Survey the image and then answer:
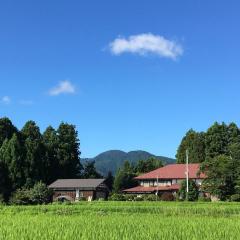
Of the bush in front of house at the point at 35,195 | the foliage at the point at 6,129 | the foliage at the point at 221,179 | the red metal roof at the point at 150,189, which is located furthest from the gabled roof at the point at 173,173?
the bush in front of house at the point at 35,195

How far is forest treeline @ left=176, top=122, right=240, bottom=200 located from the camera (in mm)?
63156

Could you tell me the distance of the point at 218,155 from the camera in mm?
75812

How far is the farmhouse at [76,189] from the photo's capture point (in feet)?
257

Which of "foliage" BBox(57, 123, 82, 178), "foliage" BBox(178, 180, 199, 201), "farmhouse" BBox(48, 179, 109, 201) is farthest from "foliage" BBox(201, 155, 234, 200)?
"foliage" BBox(57, 123, 82, 178)

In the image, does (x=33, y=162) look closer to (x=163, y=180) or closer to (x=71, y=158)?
(x=71, y=158)

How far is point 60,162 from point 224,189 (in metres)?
32.6

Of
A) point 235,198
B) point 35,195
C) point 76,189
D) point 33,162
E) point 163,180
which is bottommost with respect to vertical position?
point 35,195

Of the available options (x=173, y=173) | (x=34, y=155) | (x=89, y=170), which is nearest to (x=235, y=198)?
(x=173, y=173)

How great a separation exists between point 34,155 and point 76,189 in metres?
7.39

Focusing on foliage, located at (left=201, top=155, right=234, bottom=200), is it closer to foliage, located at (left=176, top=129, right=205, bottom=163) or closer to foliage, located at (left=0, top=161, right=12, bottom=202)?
foliage, located at (left=0, top=161, right=12, bottom=202)

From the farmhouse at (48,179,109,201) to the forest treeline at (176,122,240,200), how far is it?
15.0m

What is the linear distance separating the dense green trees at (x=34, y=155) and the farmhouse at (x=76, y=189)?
319 centimetres

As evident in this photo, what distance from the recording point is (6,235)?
15.9 m

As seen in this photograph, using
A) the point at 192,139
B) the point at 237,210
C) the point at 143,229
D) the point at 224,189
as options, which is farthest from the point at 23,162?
the point at 143,229
